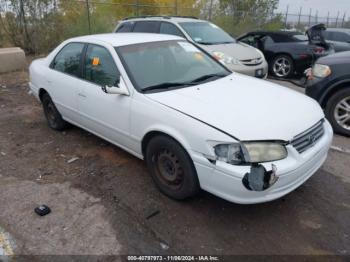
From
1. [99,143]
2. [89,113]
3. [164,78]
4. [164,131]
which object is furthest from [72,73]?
[164,131]

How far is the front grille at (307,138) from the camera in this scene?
3.13 meters

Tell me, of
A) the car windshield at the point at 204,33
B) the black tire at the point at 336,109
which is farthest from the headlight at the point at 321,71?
the car windshield at the point at 204,33

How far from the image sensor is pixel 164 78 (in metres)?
3.86

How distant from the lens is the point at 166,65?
4062 millimetres

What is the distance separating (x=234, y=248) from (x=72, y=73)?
3185mm

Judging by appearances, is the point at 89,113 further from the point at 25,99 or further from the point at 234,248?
the point at 25,99

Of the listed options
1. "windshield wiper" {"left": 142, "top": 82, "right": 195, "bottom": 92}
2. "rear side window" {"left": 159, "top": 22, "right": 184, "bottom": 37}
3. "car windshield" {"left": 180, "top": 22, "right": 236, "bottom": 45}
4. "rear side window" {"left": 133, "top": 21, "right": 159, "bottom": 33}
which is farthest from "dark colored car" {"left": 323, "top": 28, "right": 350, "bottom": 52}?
"windshield wiper" {"left": 142, "top": 82, "right": 195, "bottom": 92}

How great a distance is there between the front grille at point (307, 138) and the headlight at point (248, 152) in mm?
259

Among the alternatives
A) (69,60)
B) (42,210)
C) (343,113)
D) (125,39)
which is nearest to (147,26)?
(69,60)

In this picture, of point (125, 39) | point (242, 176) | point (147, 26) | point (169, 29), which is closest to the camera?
point (242, 176)

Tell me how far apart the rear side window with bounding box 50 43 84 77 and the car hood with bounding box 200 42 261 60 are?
3.64 meters

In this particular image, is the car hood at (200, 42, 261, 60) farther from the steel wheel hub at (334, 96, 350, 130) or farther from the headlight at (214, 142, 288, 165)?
the headlight at (214, 142, 288, 165)

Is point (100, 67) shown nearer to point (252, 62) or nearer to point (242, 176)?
point (242, 176)

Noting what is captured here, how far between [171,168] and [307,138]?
4.45 feet
